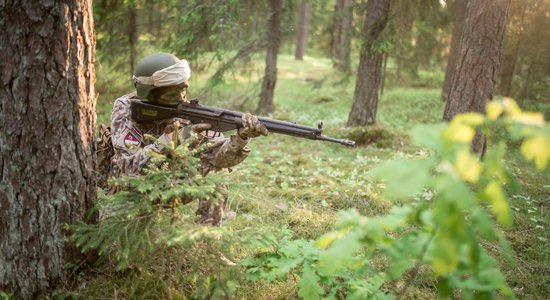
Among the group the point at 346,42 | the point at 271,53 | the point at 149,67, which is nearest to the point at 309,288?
the point at 149,67

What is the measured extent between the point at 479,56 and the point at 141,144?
5.01 meters

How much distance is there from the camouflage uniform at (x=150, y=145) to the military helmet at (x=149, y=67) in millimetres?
279

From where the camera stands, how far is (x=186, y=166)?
9.05ft

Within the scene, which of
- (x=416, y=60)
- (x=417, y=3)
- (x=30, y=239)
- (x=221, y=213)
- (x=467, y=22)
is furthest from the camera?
(x=416, y=60)

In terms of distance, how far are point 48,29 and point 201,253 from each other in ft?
5.81

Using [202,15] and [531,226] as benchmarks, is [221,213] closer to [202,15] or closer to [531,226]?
[531,226]

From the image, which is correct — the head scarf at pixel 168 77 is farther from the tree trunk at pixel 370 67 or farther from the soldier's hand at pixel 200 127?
the tree trunk at pixel 370 67

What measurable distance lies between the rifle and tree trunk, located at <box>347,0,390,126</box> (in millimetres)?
5821

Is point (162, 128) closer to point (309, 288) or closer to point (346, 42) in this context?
point (309, 288)

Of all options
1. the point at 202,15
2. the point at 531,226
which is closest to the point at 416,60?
the point at 202,15

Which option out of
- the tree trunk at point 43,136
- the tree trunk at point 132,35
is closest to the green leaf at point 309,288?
the tree trunk at point 43,136

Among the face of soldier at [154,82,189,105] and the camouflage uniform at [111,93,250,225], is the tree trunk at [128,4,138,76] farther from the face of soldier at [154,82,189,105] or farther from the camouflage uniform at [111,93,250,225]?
the face of soldier at [154,82,189,105]

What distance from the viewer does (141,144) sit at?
362 cm

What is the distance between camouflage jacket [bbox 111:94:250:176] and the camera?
10.8 ft
